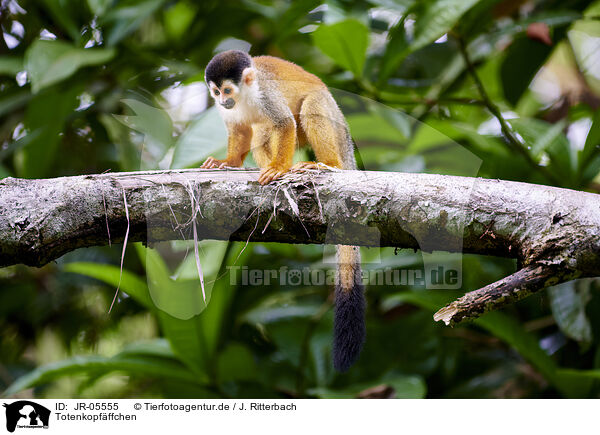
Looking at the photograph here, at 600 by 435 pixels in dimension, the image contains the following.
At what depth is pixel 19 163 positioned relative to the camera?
2.13 metres

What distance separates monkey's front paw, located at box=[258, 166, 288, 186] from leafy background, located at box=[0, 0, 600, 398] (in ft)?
0.96

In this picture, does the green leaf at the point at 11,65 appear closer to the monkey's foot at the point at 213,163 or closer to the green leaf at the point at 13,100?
the green leaf at the point at 13,100

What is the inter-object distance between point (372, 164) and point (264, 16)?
0.85m

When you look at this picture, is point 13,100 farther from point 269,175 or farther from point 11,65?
point 269,175

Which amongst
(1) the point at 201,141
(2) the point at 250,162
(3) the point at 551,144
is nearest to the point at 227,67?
(1) the point at 201,141

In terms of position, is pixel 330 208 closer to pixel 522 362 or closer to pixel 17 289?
pixel 522 362

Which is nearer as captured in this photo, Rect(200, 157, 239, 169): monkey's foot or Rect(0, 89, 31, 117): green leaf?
Rect(200, 157, 239, 169): monkey's foot

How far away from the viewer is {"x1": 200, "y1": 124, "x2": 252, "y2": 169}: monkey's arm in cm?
163

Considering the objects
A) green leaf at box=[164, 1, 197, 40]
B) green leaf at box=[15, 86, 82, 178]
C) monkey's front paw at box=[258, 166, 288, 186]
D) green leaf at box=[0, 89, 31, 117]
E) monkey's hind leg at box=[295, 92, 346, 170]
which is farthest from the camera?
green leaf at box=[164, 1, 197, 40]

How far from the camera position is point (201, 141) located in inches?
63.9

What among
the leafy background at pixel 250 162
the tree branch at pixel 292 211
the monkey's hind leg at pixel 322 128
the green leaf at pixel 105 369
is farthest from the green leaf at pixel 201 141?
the green leaf at pixel 105 369

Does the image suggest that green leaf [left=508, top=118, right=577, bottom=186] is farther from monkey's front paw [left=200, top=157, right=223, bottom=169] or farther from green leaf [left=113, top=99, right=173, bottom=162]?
green leaf [left=113, top=99, right=173, bottom=162]

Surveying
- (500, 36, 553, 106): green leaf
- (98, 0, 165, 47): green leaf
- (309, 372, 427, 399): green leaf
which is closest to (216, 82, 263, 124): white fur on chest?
(98, 0, 165, 47): green leaf

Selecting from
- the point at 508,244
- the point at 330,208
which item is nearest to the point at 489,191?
the point at 508,244
